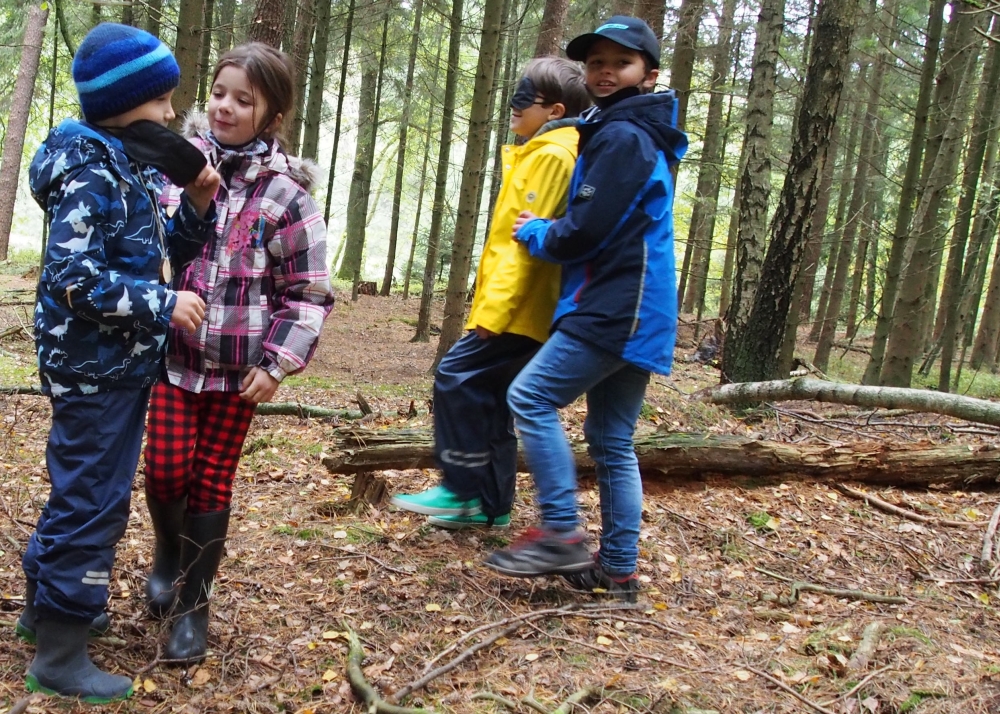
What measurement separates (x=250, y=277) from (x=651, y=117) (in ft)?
5.25

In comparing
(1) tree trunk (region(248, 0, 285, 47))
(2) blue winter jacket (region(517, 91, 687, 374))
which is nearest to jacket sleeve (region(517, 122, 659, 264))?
(2) blue winter jacket (region(517, 91, 687, 374))

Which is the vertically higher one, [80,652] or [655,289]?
[655,289]

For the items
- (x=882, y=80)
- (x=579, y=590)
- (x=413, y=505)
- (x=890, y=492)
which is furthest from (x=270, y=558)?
(x=882, y=80)

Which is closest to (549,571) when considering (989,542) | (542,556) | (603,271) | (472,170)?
(542,556)

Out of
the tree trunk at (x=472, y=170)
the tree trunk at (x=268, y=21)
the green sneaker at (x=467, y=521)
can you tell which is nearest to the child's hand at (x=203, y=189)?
the green sneaker at (x=467, y=521)

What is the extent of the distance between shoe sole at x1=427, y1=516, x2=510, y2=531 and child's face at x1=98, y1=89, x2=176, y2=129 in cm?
210

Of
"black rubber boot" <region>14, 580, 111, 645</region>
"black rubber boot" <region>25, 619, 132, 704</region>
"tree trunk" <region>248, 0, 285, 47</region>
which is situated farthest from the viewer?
"tree trunk" <region>248, 0, 285, 47</region>

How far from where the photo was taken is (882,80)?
637 inches

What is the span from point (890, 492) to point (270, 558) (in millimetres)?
3813

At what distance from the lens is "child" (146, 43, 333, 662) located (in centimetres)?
240

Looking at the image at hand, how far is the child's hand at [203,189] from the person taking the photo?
2197mm

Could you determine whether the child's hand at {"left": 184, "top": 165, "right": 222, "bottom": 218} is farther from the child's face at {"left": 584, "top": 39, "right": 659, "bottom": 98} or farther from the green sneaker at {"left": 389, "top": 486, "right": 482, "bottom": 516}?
the green sneaker at {"left": 389, "top": 486, "right": 482, "bottom": 516}

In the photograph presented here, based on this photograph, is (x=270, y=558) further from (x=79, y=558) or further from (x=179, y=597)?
(x=79, y=558)

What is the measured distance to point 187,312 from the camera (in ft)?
7.02
